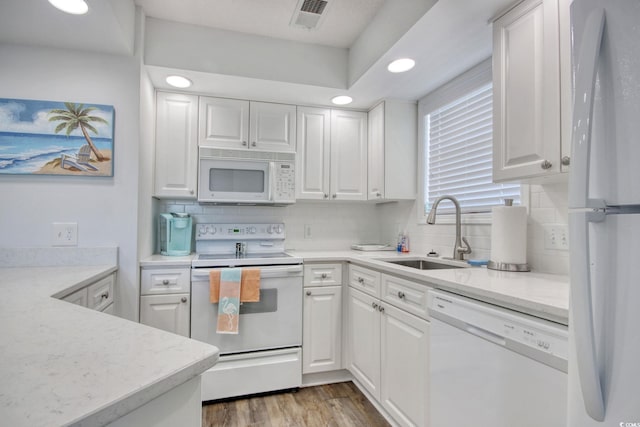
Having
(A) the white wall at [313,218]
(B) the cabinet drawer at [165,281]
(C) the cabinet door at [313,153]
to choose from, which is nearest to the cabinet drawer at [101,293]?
(B) the cabinet drawer at [165,281]

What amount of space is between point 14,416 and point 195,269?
69.4 inches

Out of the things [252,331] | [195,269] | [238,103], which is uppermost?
[238,103]

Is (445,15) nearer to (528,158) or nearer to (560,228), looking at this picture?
(528,158)

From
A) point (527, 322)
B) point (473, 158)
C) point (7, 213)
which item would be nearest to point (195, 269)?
point (7, 213)

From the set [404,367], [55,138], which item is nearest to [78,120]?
[55,138]

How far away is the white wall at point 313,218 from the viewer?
2.73 m

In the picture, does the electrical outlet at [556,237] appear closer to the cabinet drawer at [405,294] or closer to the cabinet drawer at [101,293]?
the cabinet drawer at [405,294]

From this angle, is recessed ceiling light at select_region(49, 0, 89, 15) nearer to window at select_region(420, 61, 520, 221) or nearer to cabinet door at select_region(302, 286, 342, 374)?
cabinet door at select_region(302, 286, 342, 374)

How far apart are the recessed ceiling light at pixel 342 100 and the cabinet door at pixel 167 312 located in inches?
72.6

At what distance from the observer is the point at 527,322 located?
3.22 ft

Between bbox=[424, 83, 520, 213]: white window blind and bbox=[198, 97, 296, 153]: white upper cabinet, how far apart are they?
1.14 m

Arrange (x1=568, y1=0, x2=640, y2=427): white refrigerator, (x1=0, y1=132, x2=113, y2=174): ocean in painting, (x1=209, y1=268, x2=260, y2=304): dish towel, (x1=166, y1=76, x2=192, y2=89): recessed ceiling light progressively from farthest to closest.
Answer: (x1=166, y1=76, x2=192, y2=89): recessed ceiling light → (x1=209, y1=268, x2=260, y2=304): dish towel → (x1=0, y1=132, x2=113, y2=174): ocean in painting → (x1=568, y1=0, x2=640, y2=427): white refrigerator

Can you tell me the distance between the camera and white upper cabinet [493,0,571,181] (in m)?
1.26

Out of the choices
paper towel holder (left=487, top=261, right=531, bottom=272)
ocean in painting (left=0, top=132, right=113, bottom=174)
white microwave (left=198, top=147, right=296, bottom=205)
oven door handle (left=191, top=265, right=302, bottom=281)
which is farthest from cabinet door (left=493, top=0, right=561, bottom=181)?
ocean in painting (left=0, top=132, right=113, bottom=174)
